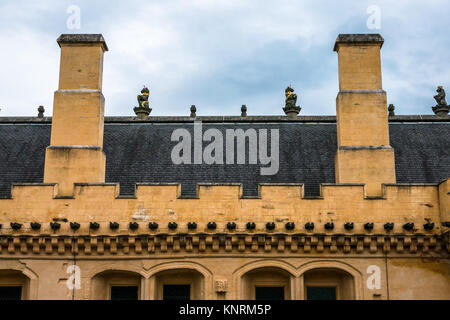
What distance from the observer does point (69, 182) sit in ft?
65.8

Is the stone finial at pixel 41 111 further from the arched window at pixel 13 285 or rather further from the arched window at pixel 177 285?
the arched window at pixel 177 285

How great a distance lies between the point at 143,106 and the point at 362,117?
1109cm

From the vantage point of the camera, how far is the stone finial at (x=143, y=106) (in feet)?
92.7

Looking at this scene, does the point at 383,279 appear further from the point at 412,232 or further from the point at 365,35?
the point at 365,35

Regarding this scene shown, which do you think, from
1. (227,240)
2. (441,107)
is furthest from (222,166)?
(441,107)

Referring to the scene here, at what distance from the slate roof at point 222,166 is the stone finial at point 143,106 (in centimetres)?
121

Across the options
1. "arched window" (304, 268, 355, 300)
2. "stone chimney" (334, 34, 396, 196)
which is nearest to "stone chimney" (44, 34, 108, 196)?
"arched window" (304, 268, 355, 300)

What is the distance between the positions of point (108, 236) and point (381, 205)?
774cm

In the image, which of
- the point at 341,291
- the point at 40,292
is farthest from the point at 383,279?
the point at 40,292

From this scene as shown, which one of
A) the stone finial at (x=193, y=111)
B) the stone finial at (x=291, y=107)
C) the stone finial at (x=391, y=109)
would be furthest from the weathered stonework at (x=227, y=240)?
the stone finial at (x=193, y=111)

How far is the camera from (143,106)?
28703mm

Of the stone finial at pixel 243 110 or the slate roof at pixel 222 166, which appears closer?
the slate roof at pixel 222 166

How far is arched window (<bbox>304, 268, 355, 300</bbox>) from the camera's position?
19312 mm

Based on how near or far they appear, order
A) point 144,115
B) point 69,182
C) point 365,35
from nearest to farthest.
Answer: point 69,182 → point 365,35 → point 144,115
